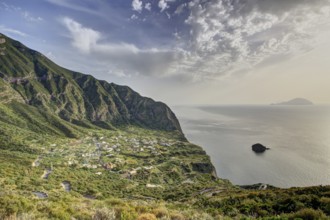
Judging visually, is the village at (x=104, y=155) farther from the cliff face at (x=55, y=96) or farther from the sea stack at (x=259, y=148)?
the cliff face at (x=55, y=96)

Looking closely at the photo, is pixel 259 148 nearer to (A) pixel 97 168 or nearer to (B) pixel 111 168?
(B) pixel 111 168

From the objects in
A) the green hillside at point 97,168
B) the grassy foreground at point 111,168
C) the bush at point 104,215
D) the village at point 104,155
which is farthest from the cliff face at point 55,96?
the bush at point 104,215

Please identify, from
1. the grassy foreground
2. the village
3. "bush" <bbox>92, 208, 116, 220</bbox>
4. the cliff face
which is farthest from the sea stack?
"bush" <bbox>92, 208, 116, 220</bbox>

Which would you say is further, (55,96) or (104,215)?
(55,96)

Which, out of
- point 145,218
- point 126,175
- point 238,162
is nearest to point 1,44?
point 126,175

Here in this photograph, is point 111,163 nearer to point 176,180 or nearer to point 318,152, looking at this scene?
Result: point 176,180

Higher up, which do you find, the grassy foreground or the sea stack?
the sea stack

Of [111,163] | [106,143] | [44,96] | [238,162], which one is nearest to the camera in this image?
[111,163]

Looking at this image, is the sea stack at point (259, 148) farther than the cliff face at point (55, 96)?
No

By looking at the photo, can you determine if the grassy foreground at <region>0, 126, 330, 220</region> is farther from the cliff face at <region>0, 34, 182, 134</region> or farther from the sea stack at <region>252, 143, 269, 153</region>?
the cliff face at <region>0, 34, 182, 134</region>

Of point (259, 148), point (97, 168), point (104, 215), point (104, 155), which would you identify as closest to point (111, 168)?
point (97, 168)

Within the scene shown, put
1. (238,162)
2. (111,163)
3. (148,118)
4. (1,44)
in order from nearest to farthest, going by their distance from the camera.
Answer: (111,163)
(238,162)
(1,44)
(148,118)
